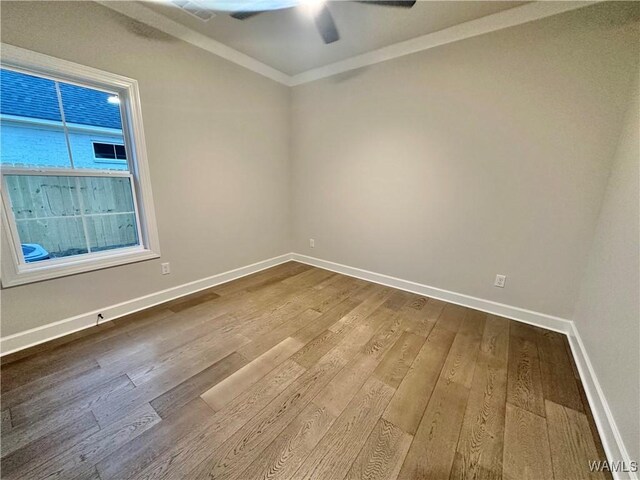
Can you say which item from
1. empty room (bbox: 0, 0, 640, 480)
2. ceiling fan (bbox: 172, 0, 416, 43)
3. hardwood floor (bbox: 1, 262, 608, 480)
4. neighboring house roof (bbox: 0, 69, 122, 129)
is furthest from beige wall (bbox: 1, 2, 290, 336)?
ceiling fan (bbox: 172, 0, 416, 43)

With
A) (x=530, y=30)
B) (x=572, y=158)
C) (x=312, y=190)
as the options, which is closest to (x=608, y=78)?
(x=572, y=158)

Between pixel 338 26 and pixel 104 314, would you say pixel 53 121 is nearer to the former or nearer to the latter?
pixel 104 314

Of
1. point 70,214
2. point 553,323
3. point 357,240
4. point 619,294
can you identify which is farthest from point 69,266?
point 553,323

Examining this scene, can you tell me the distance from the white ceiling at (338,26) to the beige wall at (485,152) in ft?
0.73

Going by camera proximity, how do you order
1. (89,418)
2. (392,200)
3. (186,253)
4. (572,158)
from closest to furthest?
(89,418), (572,158), (186,253), (392,200)

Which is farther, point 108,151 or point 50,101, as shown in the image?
point 108,151

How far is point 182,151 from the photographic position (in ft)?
8.13

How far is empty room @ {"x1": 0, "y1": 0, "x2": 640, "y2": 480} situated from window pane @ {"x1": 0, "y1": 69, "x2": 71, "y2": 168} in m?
0.01

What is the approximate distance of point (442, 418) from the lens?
134cm

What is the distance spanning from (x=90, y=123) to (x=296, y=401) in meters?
2.60

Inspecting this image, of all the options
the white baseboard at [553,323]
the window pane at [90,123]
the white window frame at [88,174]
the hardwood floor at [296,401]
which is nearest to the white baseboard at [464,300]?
the white baseboard at [553,323]

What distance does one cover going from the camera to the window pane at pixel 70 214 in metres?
1.79

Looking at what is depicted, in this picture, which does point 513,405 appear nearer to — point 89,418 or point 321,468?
point 321,468

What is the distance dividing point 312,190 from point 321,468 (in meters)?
2.98
